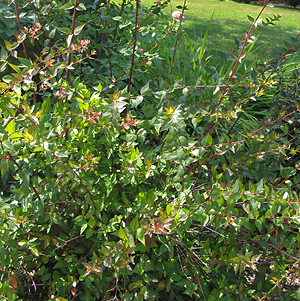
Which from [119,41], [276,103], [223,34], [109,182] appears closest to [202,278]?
[109,182]

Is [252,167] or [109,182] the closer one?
[109,182]

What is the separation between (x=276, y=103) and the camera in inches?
107

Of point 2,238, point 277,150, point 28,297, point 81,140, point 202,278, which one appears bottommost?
point 28,297

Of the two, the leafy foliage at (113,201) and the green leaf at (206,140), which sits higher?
the green leaf at (206,140)

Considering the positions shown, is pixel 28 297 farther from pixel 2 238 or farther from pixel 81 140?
pixel 81 140

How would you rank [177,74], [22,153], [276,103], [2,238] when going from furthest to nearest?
1. [177,74]
2. [276,103]
3. [22,153]
4. [2,238]

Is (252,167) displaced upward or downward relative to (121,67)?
downward

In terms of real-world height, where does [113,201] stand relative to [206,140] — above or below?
below

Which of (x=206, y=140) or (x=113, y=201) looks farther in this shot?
(x=113, y=201)

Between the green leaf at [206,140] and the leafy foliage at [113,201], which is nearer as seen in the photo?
the leafy foliage at [113,201]

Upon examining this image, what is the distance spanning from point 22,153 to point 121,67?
119 cm

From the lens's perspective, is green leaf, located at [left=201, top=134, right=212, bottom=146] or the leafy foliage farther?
green leaf, located at [left=201, top=134, right=212, bottom=146]

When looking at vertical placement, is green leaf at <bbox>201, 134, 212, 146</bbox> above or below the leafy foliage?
above

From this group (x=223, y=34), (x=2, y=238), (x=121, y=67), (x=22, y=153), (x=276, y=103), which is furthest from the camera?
(x=223, y=34)
